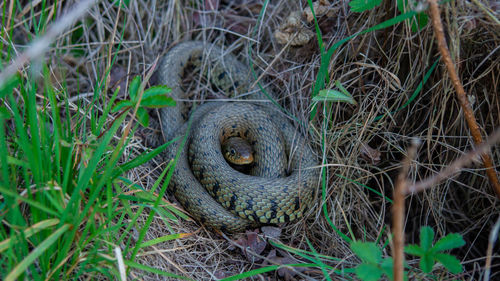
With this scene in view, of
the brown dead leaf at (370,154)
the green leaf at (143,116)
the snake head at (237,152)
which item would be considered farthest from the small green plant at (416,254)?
the snake head at (237,152)

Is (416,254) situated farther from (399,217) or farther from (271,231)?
(271,231)

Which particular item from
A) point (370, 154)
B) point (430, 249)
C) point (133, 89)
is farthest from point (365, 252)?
point (133, 89)

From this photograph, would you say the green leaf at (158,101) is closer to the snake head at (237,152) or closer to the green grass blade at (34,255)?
the green grass blade at (34,255)

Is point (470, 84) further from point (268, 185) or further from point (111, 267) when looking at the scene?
point (111, 267)

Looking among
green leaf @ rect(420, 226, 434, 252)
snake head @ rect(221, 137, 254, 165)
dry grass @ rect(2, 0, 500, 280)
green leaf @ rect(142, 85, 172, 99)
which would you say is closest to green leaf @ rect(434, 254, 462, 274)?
green leaf @ rect(420, 226, 434, 252)

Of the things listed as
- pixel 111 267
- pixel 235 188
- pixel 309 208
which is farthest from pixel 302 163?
pixel 111 267

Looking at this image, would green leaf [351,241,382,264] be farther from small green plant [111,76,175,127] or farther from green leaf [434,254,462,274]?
small green plant [111,76,175,127]

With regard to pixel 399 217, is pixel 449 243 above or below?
below
